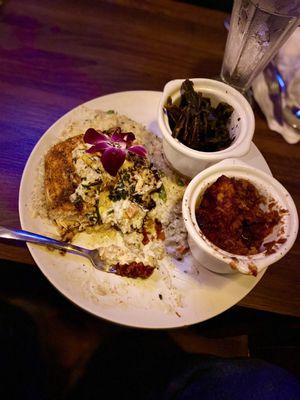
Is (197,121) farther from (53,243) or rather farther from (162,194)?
(53,243)

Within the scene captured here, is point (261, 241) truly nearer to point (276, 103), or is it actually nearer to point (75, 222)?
point (75, 222)

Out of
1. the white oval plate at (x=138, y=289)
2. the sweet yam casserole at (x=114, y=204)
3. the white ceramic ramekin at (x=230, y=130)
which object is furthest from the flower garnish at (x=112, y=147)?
the white oval plate at (x=138, y=289)

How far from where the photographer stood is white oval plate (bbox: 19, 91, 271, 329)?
1.03 meters

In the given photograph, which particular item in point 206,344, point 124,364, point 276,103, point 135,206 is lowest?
point 124,364

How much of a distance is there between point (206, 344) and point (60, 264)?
3.38 ft

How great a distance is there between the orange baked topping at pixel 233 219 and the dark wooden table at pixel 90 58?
30 cm

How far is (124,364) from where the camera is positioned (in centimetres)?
165

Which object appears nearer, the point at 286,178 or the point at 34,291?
the point at 286,178

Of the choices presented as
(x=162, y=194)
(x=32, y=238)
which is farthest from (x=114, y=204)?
(x=32, y=238)

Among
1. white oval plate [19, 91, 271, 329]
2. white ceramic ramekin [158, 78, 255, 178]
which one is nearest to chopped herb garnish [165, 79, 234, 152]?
white ceramic ramekin [158, 78, 255, 178]

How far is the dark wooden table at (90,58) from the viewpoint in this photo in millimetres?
1381

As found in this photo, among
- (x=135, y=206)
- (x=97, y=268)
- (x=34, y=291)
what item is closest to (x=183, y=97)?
(x=135, y=206)

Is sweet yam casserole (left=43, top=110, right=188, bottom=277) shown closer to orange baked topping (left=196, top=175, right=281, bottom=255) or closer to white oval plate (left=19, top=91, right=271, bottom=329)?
white oval plate (left=19, top=91, right=271, bottom=329)

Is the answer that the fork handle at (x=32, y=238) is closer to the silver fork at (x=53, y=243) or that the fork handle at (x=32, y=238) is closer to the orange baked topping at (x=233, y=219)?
the silver fork at (x=53, y=243)
